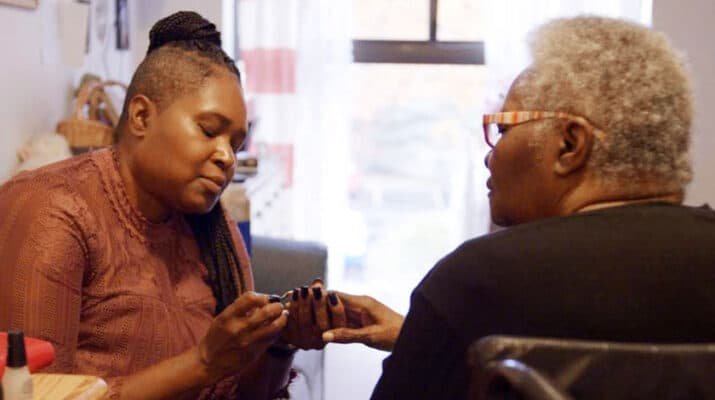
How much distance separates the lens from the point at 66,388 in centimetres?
89

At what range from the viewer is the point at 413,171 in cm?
402

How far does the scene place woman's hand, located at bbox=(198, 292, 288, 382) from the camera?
1.31 meters

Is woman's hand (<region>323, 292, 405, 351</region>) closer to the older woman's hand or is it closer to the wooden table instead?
the older woman's hand

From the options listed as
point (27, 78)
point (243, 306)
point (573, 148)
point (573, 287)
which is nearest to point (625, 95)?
point (573, 148)

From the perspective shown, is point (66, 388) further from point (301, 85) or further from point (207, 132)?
point (301, 85)

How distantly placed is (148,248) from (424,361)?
2.23ft

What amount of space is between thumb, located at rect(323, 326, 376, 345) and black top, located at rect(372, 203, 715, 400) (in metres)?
0.54

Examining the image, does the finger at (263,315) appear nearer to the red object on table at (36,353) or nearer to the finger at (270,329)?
the finger at (270,329)

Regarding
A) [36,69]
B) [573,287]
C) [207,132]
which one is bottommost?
[573,287]

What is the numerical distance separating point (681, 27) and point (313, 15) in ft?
4.98

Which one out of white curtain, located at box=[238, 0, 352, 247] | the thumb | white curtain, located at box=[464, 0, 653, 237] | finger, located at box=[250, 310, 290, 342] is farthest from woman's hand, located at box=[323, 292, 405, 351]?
white curtain, located at box=[238, 0, 352, 247]

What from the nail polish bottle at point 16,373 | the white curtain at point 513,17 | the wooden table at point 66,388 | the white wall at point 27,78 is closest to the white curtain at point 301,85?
the white curtain at point 513,17

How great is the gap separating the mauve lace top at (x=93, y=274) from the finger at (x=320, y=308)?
0.22m

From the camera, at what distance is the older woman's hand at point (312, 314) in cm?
152
